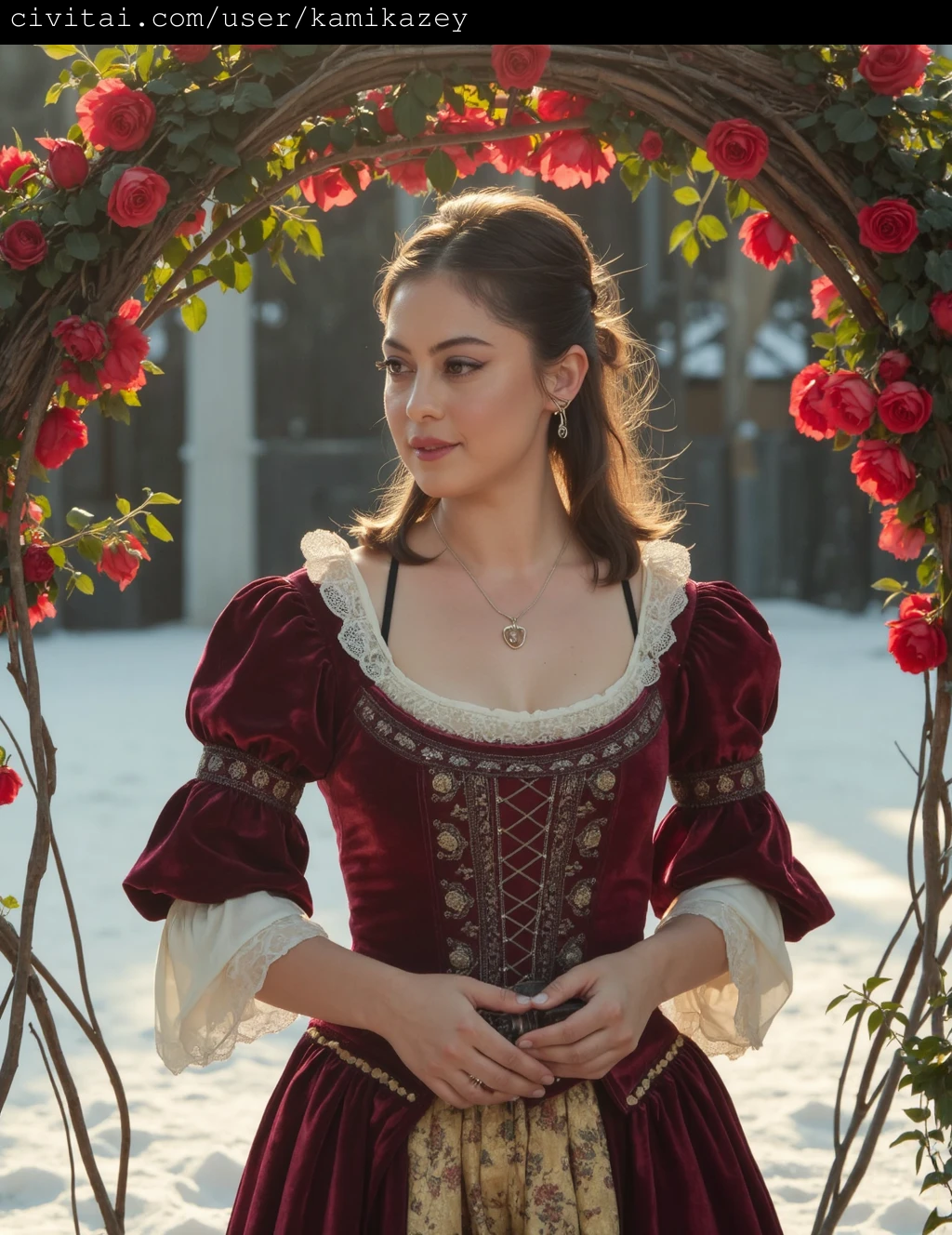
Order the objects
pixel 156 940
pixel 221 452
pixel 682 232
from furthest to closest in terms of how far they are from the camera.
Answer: pixel 221 452 < pixel 156 940 < pixel 682 232

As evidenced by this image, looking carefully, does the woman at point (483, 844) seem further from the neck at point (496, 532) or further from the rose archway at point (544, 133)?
the rose archway at point (544, 133)

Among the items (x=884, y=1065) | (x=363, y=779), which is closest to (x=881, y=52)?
(x=363, y=779)

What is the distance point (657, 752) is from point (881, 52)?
806 mm

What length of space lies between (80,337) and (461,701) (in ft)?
1.85

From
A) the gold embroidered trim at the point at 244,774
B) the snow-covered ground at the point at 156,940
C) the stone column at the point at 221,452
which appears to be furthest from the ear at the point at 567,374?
the stone column at the point at 221,452

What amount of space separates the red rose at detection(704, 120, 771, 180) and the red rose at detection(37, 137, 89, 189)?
2.25 ft

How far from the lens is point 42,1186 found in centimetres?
270

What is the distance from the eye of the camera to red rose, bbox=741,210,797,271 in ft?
5.87

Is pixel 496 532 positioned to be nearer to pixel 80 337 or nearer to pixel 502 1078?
pixel 80 337

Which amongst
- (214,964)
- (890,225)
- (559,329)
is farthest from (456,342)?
(214,964)

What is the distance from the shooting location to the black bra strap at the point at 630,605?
1685 mm

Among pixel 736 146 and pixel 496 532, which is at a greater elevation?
pixel 736 146

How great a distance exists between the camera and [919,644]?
5.60ft

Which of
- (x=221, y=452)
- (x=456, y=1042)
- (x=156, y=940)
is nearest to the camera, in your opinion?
(x=456, y=1042)
